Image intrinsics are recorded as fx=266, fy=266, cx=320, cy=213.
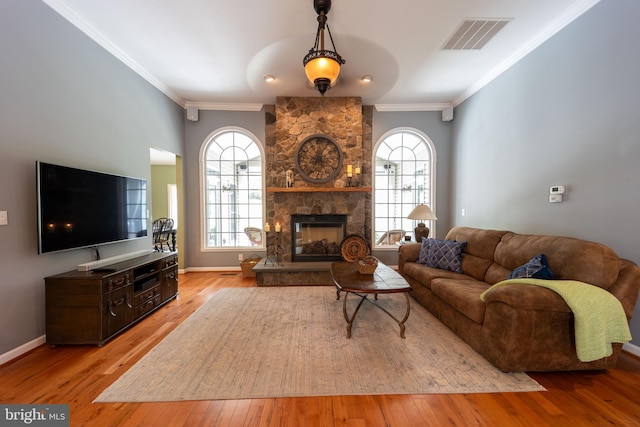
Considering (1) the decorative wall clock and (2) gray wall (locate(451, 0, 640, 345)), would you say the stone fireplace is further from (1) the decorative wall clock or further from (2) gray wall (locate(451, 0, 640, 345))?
(2) gray wall (locate(451, 0, 640, 345))

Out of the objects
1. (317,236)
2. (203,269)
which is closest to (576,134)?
(317,236)

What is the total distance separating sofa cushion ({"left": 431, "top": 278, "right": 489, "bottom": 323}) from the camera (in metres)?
2.25

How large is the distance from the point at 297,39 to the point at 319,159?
2.04m

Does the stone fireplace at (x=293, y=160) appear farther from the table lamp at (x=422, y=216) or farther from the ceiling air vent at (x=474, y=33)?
the ceiling air vent at (x=474, y=33)

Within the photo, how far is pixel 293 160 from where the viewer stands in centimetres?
484

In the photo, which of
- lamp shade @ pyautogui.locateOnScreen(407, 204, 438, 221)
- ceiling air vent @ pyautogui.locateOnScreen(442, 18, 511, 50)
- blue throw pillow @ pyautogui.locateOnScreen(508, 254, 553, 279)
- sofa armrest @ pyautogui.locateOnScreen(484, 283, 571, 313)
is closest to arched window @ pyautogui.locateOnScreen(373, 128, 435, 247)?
lamp shade @ pyautogui.locateOnScreen(407, 204, 438, 221)

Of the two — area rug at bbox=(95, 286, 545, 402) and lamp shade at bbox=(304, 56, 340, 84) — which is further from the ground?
lamp shade at bbox=(304, 56, 340, 84)

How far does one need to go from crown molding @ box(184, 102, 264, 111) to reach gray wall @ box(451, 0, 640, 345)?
3.99 meters

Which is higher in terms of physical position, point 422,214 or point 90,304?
point 422,214

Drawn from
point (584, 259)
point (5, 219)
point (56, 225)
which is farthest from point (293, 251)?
point (584, 259)

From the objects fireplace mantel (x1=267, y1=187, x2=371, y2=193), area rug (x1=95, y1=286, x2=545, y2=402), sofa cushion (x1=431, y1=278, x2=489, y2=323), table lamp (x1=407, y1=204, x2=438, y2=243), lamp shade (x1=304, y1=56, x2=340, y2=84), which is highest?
lamp shade (x1=304, y1=56, x2=340, y2=84)

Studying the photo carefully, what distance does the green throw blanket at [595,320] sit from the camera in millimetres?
1827

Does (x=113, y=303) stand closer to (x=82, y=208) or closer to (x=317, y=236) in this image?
(x=82, y=208)

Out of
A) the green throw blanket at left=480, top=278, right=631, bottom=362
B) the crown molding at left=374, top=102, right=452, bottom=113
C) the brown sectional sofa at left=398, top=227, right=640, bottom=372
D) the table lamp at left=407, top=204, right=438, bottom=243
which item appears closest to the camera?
the green throw blanket at left=480, top=278, right=631, bottom=362
